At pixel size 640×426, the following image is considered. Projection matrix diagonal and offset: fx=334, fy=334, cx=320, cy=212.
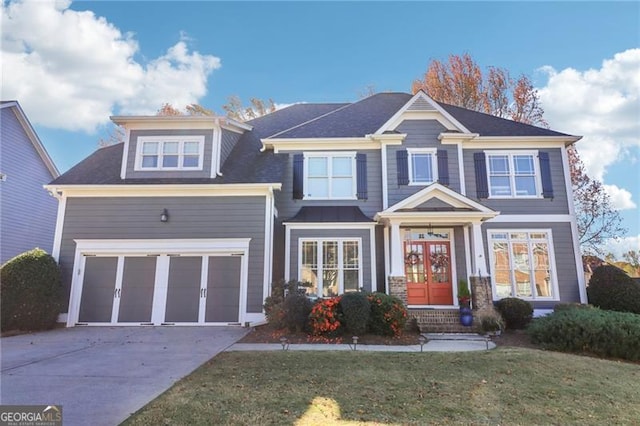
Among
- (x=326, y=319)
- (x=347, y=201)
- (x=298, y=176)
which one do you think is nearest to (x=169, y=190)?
(x=298, y=176)

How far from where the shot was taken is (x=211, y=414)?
3.71 m

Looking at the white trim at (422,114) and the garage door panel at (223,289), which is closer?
the garage door panel at (223,289)

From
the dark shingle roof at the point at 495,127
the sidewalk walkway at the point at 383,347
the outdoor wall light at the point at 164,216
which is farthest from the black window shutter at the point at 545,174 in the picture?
the outdoor wall light at the point at 164,216

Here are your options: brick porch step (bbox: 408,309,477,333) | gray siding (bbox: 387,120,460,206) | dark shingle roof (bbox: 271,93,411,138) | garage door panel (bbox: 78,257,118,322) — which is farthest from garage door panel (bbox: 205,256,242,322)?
gray siding (bbox: 387,120,460,206)

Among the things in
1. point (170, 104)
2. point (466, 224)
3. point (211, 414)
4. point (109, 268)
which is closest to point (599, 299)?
point (466, 224)

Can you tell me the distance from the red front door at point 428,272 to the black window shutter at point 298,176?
169 inches

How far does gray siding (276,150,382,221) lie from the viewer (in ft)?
40.2

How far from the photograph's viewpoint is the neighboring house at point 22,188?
549 inches

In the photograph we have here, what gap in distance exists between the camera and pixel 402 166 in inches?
486

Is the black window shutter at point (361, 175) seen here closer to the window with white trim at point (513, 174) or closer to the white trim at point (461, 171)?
the white trim at point (461, 171)

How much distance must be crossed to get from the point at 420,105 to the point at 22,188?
17367 millimetres

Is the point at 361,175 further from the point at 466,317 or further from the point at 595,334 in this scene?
the point at 595,334

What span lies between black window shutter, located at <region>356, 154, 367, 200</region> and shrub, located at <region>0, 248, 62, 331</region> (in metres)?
10.1

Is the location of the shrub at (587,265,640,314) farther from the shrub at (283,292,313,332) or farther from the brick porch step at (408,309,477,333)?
the shrub at (283,292,313,332)
